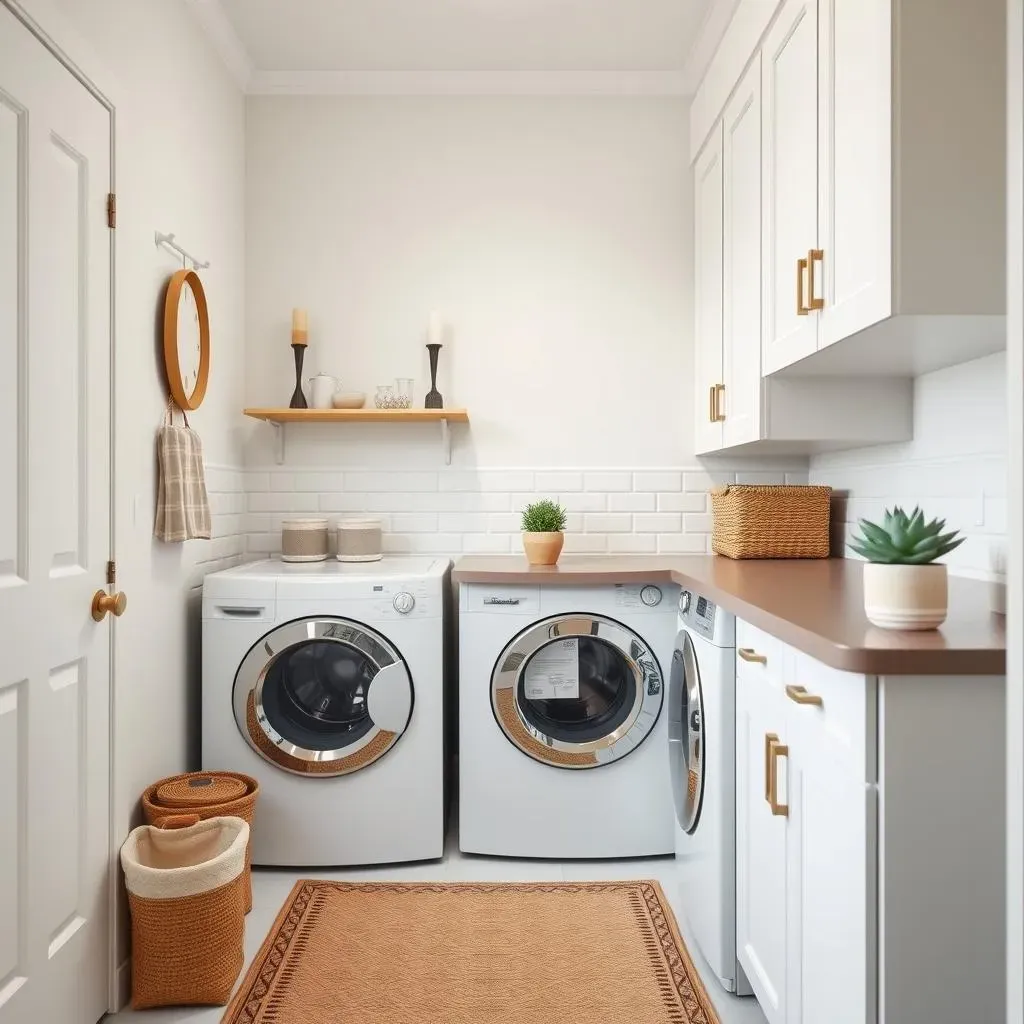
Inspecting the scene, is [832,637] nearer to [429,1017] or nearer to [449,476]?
[429,1017]

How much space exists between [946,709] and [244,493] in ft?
8.47

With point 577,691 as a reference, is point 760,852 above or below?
below

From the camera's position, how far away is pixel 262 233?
317 cm

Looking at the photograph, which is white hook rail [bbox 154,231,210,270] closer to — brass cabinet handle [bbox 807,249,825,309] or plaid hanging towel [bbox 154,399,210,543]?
plaid hanging towel [bbox 154,399,210,543]

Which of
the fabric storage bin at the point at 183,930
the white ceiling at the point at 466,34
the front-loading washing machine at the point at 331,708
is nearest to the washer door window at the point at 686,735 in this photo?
the front-loading washing machine at the point at 331,708

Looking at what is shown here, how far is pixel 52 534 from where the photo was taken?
65.7 inches

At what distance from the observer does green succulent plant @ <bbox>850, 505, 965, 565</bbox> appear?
4.11 ft

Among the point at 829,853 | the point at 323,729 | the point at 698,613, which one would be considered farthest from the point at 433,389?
the point at 829,853

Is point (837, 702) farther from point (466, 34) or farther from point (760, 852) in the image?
point (466, 34)

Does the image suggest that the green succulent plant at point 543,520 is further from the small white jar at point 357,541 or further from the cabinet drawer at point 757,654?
the cabinet drawer at point 757,654

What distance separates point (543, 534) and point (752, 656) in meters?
1.13

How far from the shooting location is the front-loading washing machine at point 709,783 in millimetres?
1871

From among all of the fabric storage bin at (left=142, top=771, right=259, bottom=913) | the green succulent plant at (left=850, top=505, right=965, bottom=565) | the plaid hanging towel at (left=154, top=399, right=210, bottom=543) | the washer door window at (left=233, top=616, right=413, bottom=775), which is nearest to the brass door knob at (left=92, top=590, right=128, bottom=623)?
the plaid hanging towel at (left=154, top=399, right=210, bottom=543)

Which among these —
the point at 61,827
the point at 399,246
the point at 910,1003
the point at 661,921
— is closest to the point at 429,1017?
the point at 661,921
